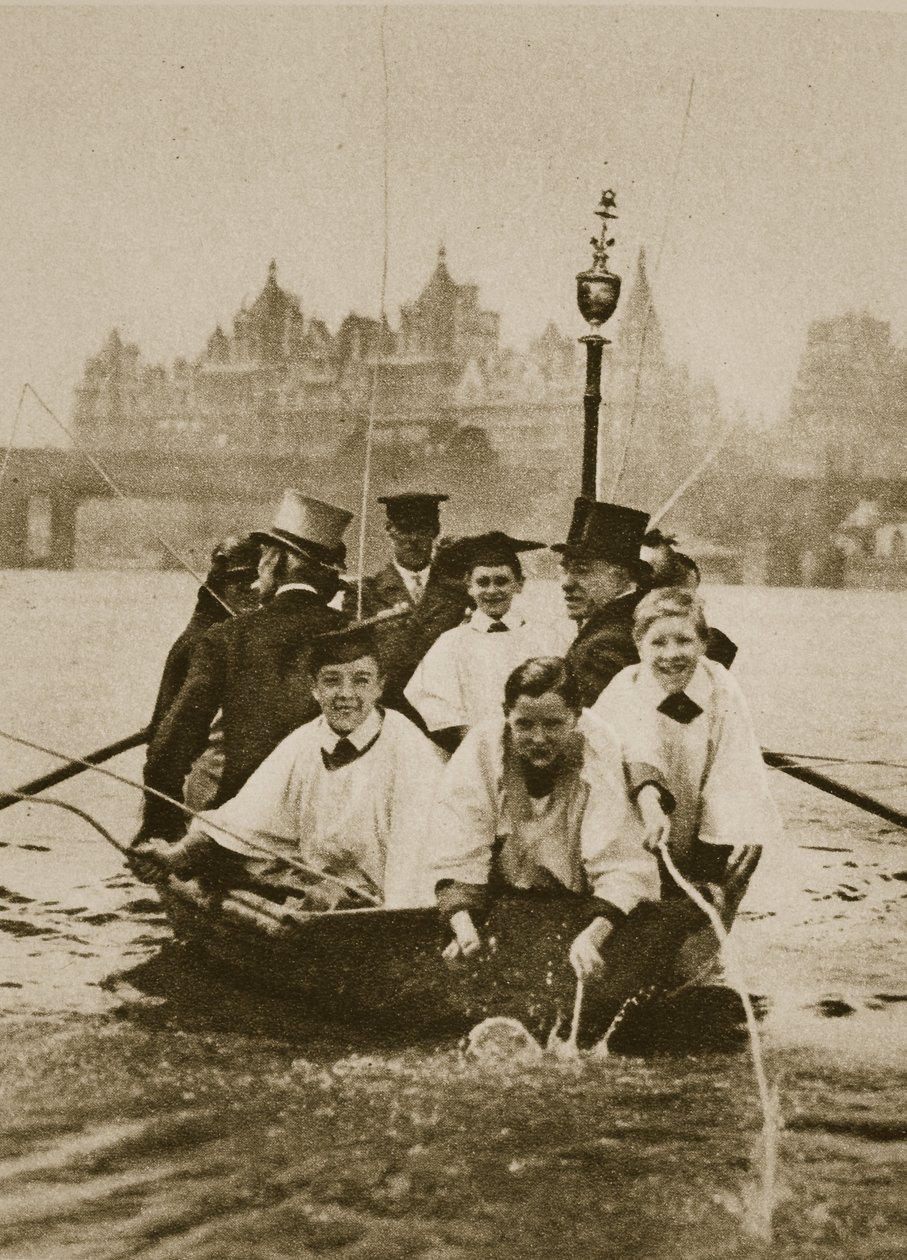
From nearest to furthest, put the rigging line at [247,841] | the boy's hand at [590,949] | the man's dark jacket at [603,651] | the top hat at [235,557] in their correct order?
the boy's hand at [590,949] < the rigging line at [247,841] < the man's dark jacket at [603,651] < the top hat at [235,557]

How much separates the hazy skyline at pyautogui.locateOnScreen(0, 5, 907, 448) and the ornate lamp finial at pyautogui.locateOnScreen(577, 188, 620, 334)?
4 centimetres

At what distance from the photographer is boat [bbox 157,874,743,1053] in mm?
2736

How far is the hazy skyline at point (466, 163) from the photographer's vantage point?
311 cm

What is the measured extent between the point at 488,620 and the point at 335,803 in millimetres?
513

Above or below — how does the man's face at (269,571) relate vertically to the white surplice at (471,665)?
above

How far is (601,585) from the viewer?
3.06 m

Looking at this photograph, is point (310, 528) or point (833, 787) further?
point (833, 787)

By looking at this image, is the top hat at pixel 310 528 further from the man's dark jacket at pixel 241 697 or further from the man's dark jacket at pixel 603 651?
the man's dark jacket at pixel 603 651

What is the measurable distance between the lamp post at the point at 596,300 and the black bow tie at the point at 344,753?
2.91ft

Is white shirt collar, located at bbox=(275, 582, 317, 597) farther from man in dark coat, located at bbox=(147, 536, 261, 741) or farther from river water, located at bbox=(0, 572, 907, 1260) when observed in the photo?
river water, located at bbox=(0, 572, 907, 1260)

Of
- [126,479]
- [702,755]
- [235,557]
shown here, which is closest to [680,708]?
[702,755]

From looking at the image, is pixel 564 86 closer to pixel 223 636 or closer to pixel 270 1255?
pixel 223 636

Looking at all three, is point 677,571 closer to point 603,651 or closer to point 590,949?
point 603,651

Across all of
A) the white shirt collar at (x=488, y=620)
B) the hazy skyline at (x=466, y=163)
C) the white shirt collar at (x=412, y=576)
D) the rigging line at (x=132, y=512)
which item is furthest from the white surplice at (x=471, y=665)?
the hazy skyline at (x=466, y=163)
